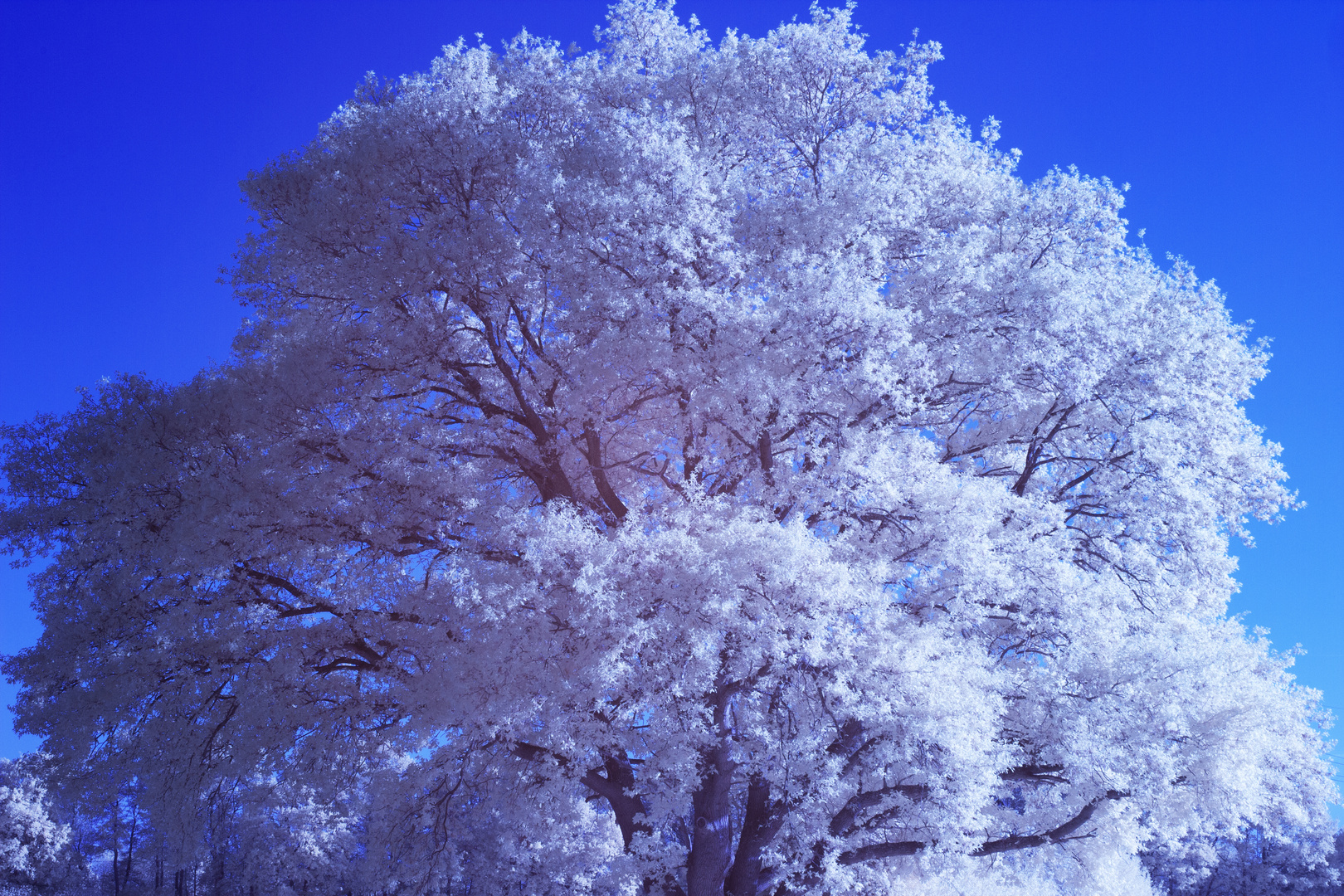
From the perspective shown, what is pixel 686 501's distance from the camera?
1210 cm

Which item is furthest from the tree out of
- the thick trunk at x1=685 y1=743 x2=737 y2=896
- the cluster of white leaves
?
the cluster of white leaves

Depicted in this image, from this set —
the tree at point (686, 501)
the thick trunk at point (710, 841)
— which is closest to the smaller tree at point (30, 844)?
the tree at point (686, 501)

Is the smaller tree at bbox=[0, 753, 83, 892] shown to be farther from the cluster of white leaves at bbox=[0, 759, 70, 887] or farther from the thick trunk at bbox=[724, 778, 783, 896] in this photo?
the thick trunk at bbox=[724, 778, 783, 896]

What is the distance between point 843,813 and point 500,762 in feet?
17.4

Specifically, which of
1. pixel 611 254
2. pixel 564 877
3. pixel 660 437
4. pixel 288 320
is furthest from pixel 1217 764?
pixel 564 877

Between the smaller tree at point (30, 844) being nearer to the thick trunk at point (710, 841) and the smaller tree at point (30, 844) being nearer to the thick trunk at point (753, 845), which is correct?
the thick trunk at point (753, 845)

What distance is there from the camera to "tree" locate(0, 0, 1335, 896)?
11164 millimetres

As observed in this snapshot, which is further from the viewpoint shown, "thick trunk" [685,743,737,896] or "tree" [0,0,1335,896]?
"thick trunk" [685,743,737,896]

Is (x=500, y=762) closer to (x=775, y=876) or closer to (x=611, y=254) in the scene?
(x=775, y=876)

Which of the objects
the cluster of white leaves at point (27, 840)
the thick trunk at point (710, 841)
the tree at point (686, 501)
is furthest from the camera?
the cluster of white leaves at point (27, 840)

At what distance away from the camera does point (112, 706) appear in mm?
12484

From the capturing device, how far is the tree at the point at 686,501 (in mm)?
11164

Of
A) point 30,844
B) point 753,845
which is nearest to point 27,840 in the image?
point 30,844

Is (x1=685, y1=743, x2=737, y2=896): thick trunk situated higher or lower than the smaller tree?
lower
